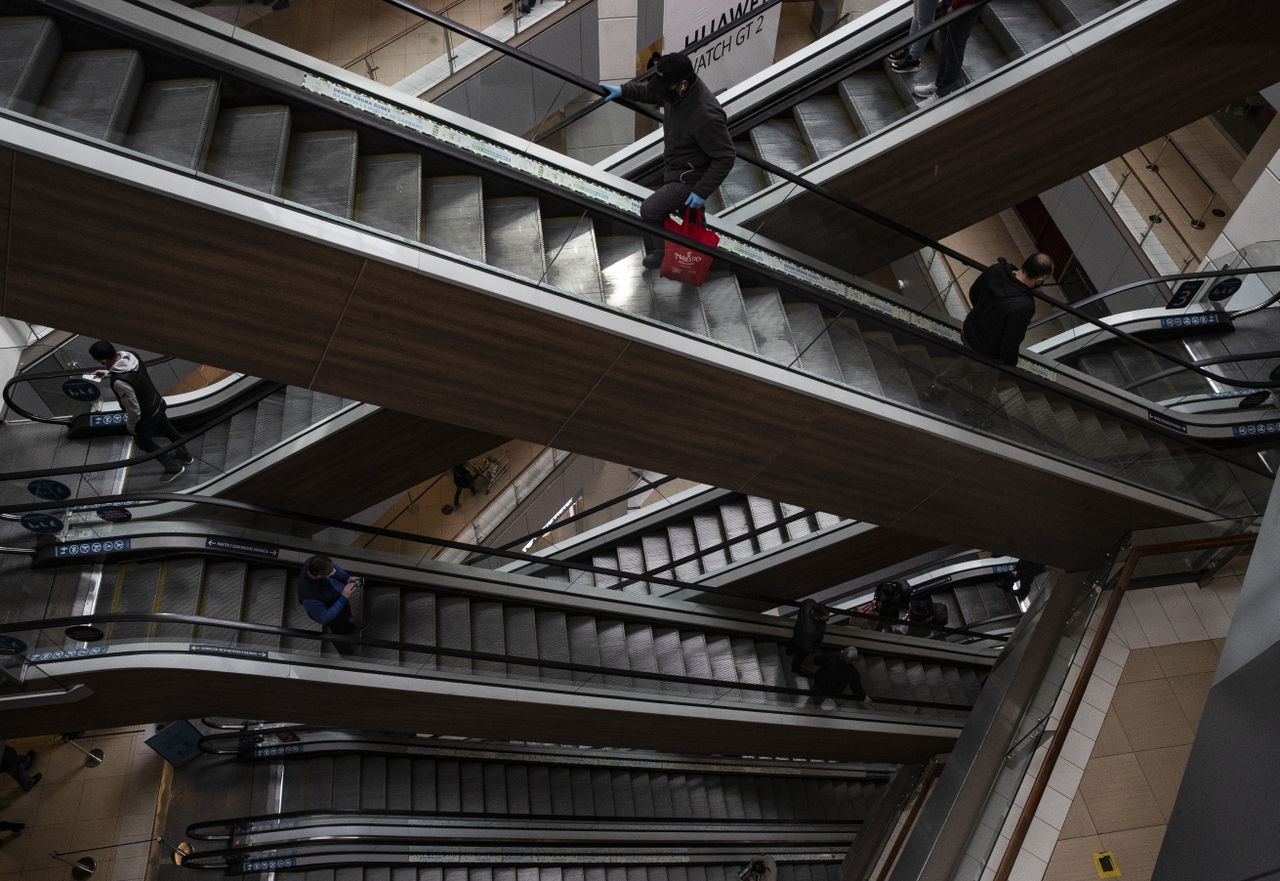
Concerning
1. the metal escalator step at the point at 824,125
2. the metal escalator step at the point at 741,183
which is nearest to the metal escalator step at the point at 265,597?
the metal escalator step at the point at 741,183

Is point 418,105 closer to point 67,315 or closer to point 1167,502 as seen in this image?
point 67,315

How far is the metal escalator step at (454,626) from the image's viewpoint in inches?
346

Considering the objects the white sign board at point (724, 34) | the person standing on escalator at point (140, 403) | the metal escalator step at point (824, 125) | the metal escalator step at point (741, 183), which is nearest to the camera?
the person standing on escalator at point (140, 403)

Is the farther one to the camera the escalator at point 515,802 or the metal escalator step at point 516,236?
the escalator at point 515,802

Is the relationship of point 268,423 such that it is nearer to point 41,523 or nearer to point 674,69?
point 41,523

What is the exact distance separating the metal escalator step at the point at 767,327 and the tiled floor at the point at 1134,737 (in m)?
3.80

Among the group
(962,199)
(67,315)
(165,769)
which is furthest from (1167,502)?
(165,769)

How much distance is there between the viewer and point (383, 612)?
28.8ft

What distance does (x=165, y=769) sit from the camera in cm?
994

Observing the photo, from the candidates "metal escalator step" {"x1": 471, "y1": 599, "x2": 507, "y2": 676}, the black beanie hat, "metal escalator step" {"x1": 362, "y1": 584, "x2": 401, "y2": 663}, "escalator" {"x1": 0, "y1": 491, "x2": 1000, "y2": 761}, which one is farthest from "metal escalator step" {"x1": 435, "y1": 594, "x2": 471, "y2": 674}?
the black beanie hat

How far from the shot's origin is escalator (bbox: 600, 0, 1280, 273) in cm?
833

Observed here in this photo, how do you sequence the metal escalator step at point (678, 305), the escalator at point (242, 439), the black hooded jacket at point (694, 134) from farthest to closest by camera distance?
the escalator at point (242, 439), the metal escalator step at point (678, 305), the black hooded jacket at point (694, 134)

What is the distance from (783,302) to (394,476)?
153 inches

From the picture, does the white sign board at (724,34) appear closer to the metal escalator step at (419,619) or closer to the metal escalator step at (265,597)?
the metal escalator step at (419,619)
